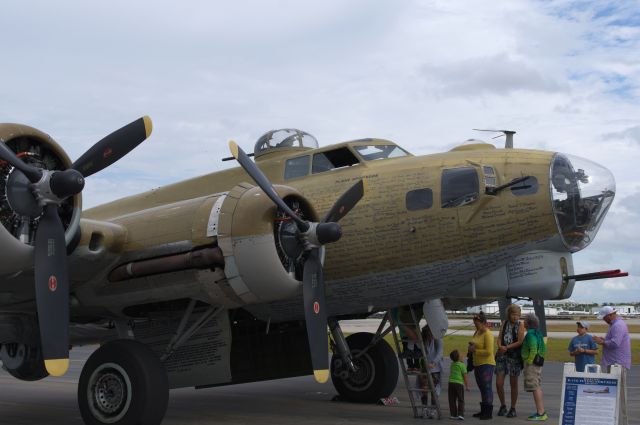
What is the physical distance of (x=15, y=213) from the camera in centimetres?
804

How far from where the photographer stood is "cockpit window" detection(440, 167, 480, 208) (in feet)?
31.9

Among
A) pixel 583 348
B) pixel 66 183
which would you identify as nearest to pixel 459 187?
pixel 583 348

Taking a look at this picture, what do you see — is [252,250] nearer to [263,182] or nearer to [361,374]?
[263,182]

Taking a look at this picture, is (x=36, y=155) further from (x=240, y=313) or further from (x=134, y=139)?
(x=240, y=313)

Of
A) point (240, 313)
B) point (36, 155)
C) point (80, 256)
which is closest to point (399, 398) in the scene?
point (240, 313)

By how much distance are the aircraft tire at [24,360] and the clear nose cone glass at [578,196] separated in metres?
7.87

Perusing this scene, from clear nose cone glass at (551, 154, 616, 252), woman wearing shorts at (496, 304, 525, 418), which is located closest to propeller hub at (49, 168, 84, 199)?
clear nose cone glass at (551, 154, 616, 252)

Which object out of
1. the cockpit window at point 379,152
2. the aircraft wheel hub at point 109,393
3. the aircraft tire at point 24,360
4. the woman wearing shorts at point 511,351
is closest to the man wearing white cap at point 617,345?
the woman wearing shorts at point 511,351

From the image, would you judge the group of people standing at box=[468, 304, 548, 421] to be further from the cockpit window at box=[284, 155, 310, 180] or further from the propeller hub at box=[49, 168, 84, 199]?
the propeller hub at box=[49, 168, 84, 199]

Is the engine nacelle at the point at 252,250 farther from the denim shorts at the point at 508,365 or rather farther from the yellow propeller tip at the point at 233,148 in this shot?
the denim shorts at the point at 508,365

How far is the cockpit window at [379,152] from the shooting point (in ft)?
36.4

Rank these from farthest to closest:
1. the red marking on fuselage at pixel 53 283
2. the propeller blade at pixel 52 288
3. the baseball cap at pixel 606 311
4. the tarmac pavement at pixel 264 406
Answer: the tarmac pavement at pixel 264 406
the baseball cap at pixel 606 311
the red marking on fuselage at pixel 53 283
the propeller blade at pixel 52 288

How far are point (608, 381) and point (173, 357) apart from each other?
228 inches

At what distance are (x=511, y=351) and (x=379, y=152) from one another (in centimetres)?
346
